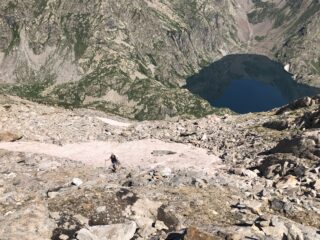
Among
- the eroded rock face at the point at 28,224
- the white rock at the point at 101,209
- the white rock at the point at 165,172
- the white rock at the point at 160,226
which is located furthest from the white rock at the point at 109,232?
the white rock at the point at 165,172

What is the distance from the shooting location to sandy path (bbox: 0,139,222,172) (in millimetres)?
55500

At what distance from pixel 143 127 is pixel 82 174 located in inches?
1242

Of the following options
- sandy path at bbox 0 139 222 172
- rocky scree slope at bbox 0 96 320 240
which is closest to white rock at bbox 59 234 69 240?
rocky scree slope at bbox 0 96 320 240

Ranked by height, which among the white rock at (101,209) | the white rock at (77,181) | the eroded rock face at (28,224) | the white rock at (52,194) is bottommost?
the eroded rock face at (28,224)

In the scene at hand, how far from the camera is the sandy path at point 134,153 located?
182ft

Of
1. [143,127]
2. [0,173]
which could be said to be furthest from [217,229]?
[143,127]

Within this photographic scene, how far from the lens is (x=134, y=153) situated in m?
62.4

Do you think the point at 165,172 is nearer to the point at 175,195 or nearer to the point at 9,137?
the point at 175,195

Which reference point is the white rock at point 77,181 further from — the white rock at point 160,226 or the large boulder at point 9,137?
the large boulder at point 9,137

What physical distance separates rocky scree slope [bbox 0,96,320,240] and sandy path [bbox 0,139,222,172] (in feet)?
3.54

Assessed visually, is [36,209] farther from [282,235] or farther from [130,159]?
[130,159]

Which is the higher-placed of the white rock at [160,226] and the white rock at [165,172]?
the white rock at [165,172]

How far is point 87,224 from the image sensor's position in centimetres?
3388

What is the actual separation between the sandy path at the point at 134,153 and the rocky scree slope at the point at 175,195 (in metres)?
1.08
